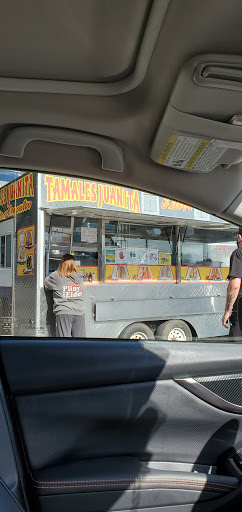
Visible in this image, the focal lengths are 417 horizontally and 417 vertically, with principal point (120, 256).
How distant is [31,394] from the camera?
68.8 inches

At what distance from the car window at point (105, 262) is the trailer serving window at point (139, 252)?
1 centimetres

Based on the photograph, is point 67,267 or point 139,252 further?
point 139,252

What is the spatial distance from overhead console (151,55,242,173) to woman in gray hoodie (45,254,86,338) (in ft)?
12.0

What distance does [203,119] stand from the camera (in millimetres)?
1511

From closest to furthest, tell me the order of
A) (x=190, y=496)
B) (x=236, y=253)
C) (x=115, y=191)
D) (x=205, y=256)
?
(x=190, y=496) < (x=236, y=253) < (x=115, y=191) < (x=205, y=256)

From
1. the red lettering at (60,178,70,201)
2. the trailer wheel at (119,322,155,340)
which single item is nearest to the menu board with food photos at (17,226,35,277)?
the red lettering at (60,178,70,201)

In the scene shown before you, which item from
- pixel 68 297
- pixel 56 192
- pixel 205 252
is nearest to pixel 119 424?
pixel 68 297

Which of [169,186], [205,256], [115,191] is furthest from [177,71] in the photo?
[205,256]

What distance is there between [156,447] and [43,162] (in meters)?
1.36

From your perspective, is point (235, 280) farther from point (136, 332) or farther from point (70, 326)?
point (70, 326)

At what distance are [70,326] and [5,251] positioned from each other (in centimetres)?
174

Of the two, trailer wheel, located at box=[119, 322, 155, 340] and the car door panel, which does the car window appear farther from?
the car door panel

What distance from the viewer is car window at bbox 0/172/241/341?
545cm

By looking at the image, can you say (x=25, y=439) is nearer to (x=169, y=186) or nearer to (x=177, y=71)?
(x=169, y=186)
